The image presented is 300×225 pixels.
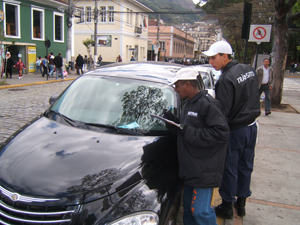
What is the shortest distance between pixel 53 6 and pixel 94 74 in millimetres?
25393

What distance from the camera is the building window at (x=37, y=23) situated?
77.2 feet

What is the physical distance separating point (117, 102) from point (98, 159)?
1.00m

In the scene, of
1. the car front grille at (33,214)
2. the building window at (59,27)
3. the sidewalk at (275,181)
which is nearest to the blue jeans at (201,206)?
the sidewalk at (275,181)

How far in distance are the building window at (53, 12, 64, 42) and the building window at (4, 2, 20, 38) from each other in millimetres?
4609

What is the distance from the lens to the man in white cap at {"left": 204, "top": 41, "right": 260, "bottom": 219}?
294 centimetres

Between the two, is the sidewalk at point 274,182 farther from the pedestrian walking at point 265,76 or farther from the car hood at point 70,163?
the pedestrian walking at point 265,76

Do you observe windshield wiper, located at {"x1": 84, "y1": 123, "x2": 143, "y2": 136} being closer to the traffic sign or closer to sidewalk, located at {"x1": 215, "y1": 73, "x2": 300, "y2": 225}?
sidewalk, located at {"x1": 215, "y1": 73, "x2": 300, "y2": 225}

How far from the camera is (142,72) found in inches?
138

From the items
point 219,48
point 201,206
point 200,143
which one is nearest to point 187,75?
point 200,143

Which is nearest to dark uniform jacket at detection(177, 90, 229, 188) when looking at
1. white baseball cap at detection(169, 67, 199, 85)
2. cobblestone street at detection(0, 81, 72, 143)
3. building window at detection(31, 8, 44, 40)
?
white baseball cap at detection(169, 67, 199, 85)

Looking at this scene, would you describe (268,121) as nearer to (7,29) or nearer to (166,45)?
(7,29)

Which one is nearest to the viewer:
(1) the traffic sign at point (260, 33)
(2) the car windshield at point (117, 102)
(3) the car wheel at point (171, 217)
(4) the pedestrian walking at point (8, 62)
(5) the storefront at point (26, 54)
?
(3) the car wheel at point (171, 217)

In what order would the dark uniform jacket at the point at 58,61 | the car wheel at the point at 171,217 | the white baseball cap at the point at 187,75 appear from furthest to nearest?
the dark uniform jacket at the point at 58,61, the white baseball cap at the point at 187,75, the car wheel at the point at 171,217

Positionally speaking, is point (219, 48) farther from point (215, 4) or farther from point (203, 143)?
point (215, 4)
